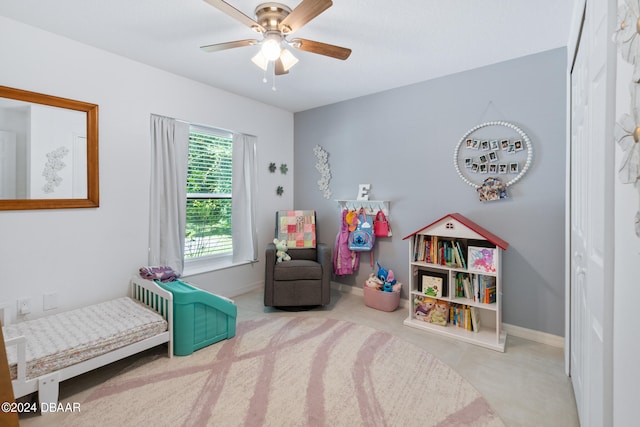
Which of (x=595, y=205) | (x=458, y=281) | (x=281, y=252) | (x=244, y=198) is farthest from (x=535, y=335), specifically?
(x=244, y=198)

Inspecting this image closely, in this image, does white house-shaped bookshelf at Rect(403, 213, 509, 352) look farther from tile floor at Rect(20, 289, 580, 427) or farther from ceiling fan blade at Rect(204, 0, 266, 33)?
ceiling fan blade at Rect(204, 0, 266, 33)

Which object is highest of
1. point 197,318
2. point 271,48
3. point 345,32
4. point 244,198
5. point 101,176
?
point 345,32

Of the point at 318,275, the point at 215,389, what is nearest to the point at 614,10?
the point at 215,389

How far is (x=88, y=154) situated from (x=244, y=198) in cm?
166

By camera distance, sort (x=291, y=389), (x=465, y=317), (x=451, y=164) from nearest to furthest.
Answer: (x=291, y=389) → (x=465, y=317) → (x=451, y=164)

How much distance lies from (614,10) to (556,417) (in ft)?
6.52

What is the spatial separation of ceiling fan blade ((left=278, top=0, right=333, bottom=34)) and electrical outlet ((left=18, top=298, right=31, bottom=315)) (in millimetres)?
2653

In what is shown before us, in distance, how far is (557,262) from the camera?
254 cm

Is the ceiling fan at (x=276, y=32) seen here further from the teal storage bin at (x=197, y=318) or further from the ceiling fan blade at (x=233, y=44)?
the teal storage bin at (x=197, y=318)

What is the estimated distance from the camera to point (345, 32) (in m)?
2.30

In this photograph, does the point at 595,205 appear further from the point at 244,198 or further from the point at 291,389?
the point at 244,198

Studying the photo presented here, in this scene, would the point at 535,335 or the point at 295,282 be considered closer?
the point at 535,335

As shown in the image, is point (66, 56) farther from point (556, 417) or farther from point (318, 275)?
point (556, 417)

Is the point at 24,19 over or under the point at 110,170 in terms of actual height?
over
